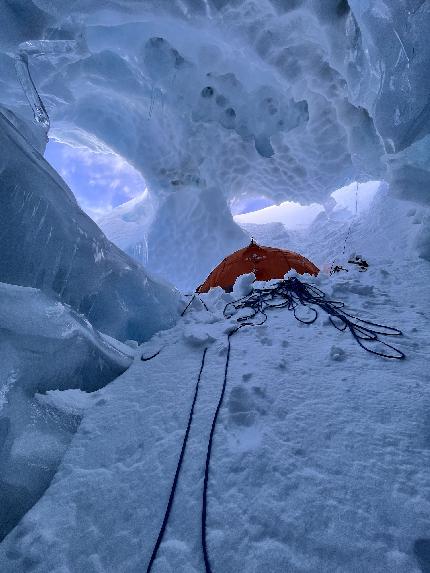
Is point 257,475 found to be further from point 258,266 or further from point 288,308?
point 258,266

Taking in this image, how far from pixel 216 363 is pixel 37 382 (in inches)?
38.5

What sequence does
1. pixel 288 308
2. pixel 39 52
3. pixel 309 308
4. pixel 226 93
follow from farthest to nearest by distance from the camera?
pixel 226 93 < pixel 39 52 < pixel 288 308 < pixel 309 308

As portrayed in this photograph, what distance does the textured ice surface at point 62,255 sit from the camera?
1.84m

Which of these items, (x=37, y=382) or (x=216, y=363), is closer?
(x=37, y=382)

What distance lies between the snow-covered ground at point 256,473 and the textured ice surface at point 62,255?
0.70 meters

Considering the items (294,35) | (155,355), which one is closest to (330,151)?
(294,35)

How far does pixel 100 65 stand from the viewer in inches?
269

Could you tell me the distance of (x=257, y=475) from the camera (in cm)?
110

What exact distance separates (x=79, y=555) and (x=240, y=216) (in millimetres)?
16207

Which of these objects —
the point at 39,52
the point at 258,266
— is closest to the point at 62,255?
the point at 258,266

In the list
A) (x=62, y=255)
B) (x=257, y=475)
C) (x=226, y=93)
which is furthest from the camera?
(x=226, y=93)

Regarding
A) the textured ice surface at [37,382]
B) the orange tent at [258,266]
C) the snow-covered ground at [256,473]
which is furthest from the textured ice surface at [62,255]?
the orange tent at [258,266]

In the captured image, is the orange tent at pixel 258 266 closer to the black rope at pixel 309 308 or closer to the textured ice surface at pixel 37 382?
the black rope at pixel 309 308

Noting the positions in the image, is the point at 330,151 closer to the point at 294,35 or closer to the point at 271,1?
the point at 294,35
